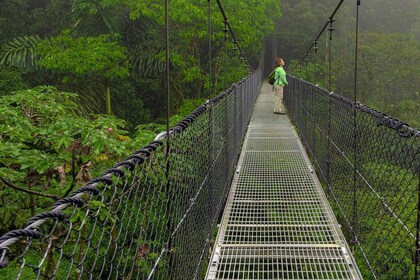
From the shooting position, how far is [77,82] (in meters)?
11.4

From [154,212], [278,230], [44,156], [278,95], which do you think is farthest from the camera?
[278,95]

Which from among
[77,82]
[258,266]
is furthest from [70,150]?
[77,82]

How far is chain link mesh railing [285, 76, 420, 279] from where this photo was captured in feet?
5.52

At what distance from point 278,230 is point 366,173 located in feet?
2.05

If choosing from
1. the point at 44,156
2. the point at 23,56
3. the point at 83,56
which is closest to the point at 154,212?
the point at 44,156

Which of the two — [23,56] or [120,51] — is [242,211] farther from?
[23,56]

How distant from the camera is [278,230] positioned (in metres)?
2.60

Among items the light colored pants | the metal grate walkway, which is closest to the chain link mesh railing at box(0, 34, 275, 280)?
the metal grate walkway

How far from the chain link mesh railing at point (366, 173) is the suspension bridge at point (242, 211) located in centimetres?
1

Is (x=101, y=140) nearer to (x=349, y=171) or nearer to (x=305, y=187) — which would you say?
(x=349, y=171)

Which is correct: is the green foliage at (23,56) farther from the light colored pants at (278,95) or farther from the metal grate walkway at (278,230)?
the metal grate walkway at (278,230)

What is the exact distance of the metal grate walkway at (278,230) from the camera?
2.16 m

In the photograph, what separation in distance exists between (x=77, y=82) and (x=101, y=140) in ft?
32.0

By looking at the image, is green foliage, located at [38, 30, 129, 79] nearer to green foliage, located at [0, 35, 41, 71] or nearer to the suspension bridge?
green foliage, located at [0, 35, 41, 71]
